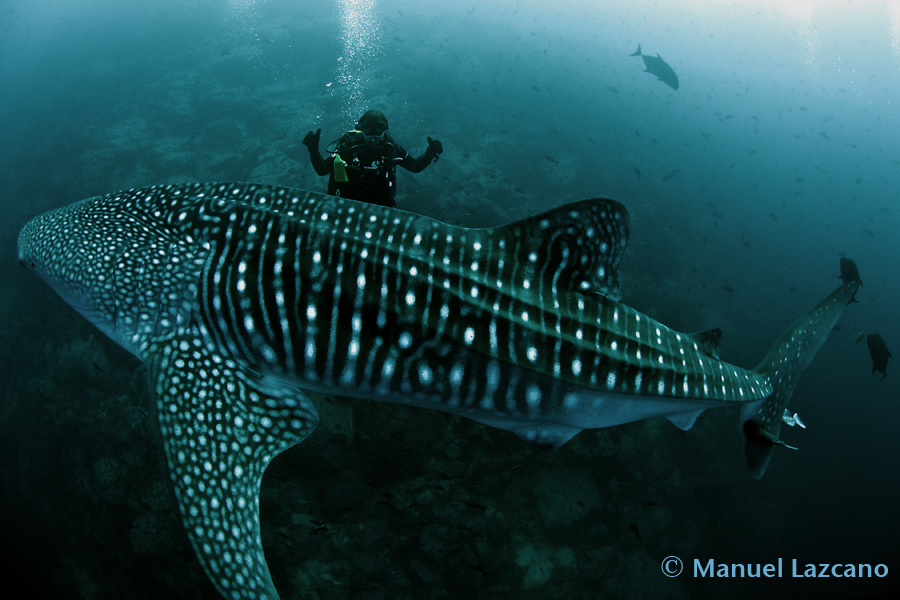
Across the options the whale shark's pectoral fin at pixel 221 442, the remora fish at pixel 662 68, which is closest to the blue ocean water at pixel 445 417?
the whale shark's pectoral fin at pixel 221 442

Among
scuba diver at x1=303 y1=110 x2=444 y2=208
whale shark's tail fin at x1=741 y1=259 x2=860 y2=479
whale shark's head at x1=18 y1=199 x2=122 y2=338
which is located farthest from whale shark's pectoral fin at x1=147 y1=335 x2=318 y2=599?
whale shark's tail fin at x1=741 y1=259 x2=860 y2=479

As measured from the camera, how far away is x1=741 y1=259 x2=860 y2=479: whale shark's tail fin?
4184 mm

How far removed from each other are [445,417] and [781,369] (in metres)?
4.28

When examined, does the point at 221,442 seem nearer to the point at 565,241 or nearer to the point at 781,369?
the point at 565,241

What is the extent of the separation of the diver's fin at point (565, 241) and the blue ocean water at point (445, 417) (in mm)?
2976

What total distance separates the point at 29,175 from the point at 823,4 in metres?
241

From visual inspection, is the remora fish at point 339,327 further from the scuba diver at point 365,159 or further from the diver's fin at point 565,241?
the scuba diver at point 365,159

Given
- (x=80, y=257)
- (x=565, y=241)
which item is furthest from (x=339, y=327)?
(x=80, y=257)

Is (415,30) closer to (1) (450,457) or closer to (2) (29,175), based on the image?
(2) (29,175)

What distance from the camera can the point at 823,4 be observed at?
526 ft

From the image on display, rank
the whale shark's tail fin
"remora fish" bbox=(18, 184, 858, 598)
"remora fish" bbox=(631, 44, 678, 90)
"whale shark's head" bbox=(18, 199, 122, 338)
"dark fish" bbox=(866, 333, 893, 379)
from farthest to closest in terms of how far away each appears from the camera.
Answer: "remora fish" bbox=(631, 44, 678, 90)
"dark fish" bbox=(866, 333, 893, 379)
the whale shark's tail fin
"whale shark's head" bbox=(18, 199, 122, 338)
"remora fish" bbox=(18, 184, 858, 598)

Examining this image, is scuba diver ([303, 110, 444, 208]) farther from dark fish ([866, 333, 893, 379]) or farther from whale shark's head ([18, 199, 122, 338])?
dark fish ([866, 333, 893, 379])

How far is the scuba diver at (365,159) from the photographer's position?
6.39 metres

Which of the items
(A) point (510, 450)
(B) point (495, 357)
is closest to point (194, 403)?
(B) point (495, 357)
